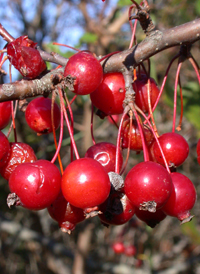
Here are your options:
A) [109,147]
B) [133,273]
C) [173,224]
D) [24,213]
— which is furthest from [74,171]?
[173,224]

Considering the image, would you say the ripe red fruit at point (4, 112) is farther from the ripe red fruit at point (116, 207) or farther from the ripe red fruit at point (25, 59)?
the ripe red fruit at point (116, 207)

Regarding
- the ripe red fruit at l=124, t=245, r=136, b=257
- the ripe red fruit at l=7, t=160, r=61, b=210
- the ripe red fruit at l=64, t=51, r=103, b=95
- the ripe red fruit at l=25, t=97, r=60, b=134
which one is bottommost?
the ripe red fruit at l=124, t=245, r=136, b=257

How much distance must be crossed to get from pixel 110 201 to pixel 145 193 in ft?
0.58

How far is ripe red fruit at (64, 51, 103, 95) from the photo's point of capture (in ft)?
3.25

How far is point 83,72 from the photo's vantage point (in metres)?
0.99

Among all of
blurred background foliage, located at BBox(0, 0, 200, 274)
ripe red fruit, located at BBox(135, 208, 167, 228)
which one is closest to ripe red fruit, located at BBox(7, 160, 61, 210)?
ripe red fruit, located at BBox(135, 208, 167, 228)

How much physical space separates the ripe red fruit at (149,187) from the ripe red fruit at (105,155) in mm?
221

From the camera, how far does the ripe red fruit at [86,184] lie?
850 mm

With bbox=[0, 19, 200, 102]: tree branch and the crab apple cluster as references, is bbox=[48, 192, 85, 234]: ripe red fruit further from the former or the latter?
bbox=[0, 19, 200, 102]: tree branch

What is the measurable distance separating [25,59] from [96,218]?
4292 millimetres

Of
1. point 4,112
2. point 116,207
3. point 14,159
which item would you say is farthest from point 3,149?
point 116,207

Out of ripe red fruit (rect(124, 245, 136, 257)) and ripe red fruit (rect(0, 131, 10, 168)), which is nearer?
ripe red fruit (rect(0, 131, 10, 168))

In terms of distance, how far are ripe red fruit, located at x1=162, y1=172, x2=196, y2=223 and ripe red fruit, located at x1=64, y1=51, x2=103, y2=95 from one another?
47 cm

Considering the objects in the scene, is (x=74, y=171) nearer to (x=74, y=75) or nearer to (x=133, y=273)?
(x=74, y=75)
